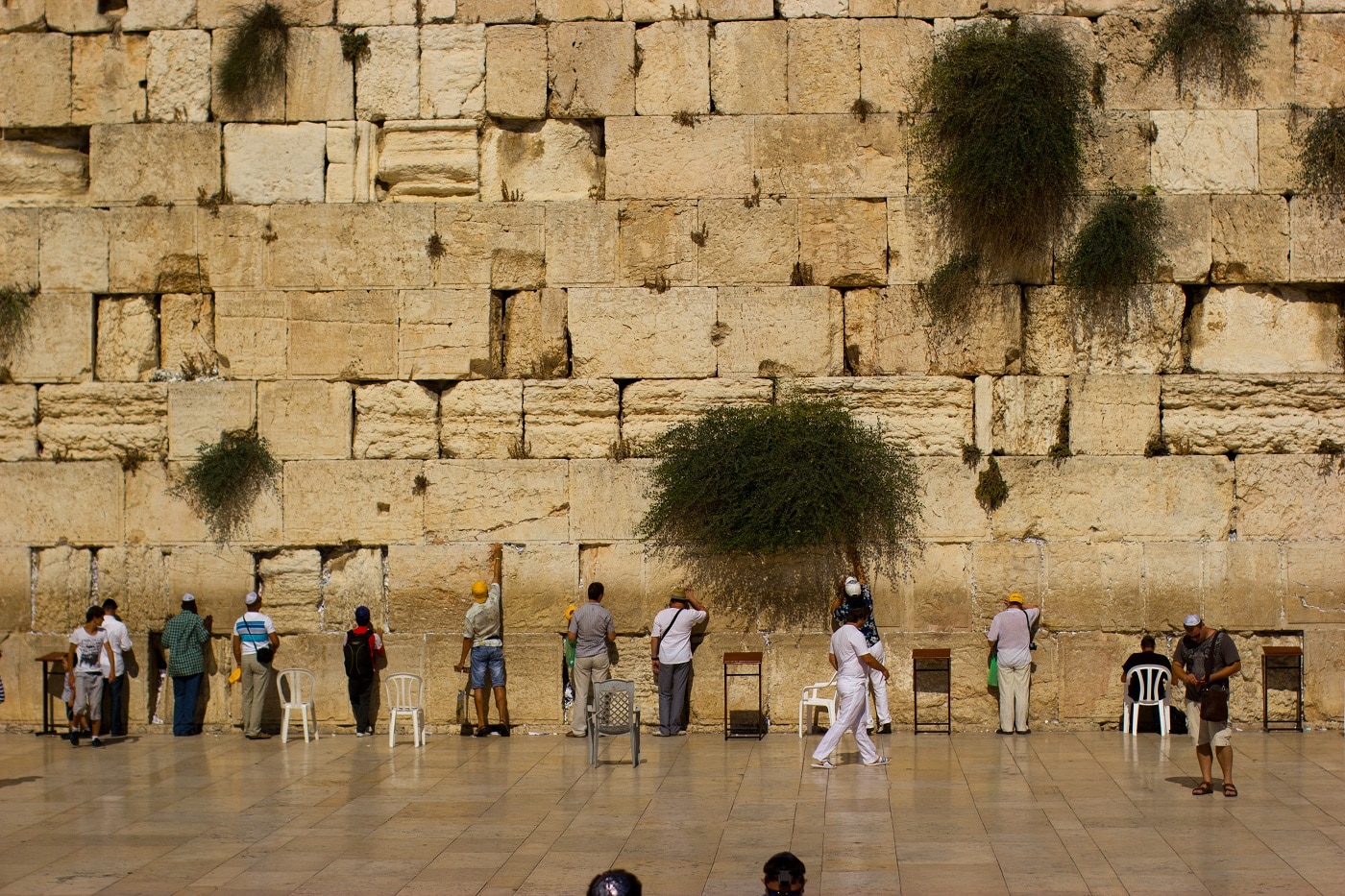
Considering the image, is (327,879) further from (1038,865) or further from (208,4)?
(208,4)

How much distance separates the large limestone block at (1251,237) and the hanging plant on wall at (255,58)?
8.32m

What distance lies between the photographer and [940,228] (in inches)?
485

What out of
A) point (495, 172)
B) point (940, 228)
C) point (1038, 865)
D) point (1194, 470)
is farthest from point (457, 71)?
point (1038, 865)

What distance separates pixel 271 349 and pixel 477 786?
475 centimetres

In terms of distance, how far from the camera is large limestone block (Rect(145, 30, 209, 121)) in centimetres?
1275

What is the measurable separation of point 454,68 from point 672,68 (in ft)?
6.35

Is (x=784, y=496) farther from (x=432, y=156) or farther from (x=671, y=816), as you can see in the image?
(x=432, y=156)

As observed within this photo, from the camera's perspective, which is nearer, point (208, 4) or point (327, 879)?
point (327, 879)

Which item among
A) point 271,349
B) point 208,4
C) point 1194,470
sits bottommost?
point 1194,470

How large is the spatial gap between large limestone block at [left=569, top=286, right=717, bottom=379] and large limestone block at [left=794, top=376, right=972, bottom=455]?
0.97 metres

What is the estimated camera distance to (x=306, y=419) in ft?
40.9

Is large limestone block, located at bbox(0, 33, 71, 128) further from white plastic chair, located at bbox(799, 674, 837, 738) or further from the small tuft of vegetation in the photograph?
the small tuft of vegetation

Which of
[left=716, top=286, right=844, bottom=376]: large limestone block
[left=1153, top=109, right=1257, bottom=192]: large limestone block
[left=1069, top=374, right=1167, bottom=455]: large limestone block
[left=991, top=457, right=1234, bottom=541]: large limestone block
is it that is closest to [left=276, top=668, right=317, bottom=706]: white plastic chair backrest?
[left=716, top=286, right=844, bottom=376]: large limestone block

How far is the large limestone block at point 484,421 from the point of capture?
12.4m
